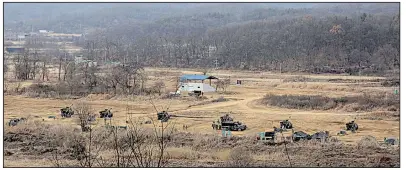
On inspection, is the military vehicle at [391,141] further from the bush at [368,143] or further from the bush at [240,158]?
the bush at [240,158]

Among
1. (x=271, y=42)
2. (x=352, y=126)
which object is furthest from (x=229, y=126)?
(x=271, y=42)

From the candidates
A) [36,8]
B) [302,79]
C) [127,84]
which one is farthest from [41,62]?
[36,8]

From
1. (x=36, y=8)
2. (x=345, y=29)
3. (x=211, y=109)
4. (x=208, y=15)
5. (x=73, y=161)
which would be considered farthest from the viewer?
(x=36, y=8)

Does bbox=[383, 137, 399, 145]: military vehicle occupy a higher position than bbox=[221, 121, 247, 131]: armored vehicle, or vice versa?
bbox=[221, 121, 247, 131]: armored vehicle

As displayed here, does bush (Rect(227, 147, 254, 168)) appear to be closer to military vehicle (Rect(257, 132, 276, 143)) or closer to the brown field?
the brown field

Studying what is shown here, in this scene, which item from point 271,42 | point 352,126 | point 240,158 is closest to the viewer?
point 240,158

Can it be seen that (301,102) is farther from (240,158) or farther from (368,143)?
(240,158)

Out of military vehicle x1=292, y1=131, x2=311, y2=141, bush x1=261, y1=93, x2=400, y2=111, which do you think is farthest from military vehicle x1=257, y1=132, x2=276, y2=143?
bush x1=261, y1=93, x2=400, y2=111

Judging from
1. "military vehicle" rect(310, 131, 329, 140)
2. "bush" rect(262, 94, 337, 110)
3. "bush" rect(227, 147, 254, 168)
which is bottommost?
"bush" rect(227, 147, 254, 168)

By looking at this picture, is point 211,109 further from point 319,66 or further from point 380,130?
point 319,66

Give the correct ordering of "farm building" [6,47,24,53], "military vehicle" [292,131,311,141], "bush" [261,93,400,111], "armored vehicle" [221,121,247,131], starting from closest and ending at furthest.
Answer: "military vehicle" [292,131,311,141] → "armored vehicle" [221,121,247,131] → "bush" [261,93,400,111] → "farm building" [6,47,24,53]

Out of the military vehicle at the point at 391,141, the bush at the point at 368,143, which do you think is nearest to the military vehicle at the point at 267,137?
the bush at the point at 368,143
